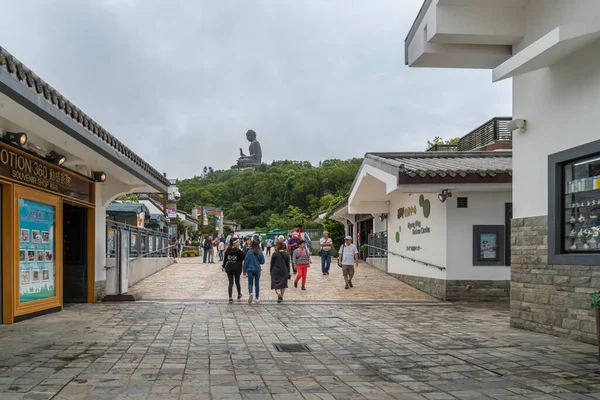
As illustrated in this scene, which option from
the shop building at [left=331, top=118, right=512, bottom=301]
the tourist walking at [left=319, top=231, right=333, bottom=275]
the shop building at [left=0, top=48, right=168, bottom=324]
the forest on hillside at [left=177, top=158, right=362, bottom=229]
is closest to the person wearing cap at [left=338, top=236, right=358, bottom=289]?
the shop building at [left=331, top=118, right=512, bottom=301]

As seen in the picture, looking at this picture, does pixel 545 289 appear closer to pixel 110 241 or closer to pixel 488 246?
pixel 488 246

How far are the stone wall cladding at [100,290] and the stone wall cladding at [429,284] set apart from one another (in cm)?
842

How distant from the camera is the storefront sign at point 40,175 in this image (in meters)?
9.52

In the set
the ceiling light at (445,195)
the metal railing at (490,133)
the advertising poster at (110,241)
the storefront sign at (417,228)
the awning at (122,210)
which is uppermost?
the metal railing at (490,133)

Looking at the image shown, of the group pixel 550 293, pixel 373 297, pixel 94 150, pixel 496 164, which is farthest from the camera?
pixel 496 164

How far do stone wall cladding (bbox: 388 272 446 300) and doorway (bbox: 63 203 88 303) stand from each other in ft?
28.5

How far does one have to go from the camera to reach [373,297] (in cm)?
1524

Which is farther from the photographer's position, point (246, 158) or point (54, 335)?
point (246, 158)

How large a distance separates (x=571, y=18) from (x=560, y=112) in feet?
4.55

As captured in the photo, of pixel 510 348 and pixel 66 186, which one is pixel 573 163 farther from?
pixel 66 186

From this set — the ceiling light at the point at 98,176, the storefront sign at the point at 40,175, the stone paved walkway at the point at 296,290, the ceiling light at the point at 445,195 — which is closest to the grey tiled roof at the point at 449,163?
the ceiling light at the point at 445,195

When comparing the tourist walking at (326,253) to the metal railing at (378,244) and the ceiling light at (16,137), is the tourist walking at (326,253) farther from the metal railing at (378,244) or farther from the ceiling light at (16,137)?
the ceiling light at (16,137)

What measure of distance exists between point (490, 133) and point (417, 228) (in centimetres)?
1364

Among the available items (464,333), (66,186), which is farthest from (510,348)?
(66,186)
